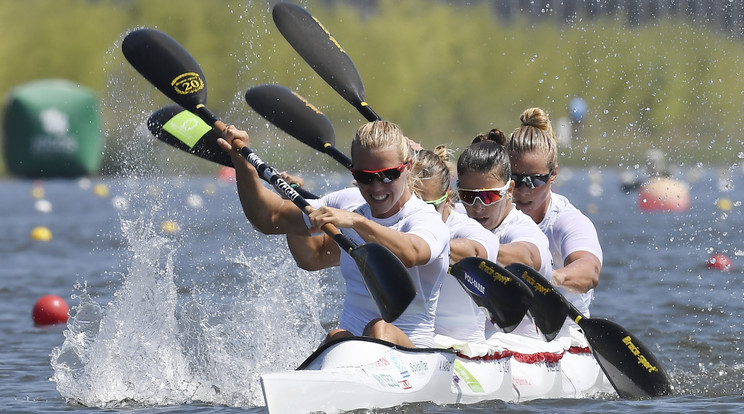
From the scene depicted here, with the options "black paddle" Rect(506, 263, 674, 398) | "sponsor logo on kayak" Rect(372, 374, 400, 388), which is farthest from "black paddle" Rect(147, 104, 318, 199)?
"black paddle" Rect(506, 263, 674, 398)

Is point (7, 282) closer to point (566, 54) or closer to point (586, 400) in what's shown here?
point (586, 400)

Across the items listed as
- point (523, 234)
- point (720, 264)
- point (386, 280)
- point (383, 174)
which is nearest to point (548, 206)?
point (523, 234)

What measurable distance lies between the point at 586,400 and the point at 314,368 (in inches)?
75.7

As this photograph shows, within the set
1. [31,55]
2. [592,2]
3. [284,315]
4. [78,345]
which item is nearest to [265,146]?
[284,315]

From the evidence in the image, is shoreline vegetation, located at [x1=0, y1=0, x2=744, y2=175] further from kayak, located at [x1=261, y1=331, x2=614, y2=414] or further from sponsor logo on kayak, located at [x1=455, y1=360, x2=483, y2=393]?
sponsor logo on kayak, located at [x1=455, y1=360, x2=483, y2=393]

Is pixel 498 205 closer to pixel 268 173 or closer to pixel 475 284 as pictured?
pixel 475 284

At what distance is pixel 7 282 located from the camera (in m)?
14.1

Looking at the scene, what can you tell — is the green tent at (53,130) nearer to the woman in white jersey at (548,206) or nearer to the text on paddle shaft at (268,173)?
the woman in white jersey at (548,206)

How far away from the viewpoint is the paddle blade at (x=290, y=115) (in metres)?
7.28

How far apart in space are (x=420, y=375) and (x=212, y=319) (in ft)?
14.5

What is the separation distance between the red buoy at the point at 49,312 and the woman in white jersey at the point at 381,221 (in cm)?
563

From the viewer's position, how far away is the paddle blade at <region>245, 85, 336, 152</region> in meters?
7.28

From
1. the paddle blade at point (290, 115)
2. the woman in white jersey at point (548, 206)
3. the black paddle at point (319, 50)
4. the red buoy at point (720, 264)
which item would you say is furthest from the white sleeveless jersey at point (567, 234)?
the red buoy at point (720, 264)

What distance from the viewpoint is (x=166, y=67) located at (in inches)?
267
